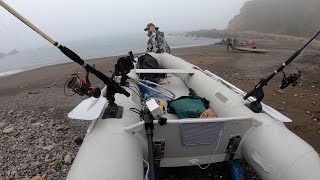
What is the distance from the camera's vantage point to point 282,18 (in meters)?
70.4

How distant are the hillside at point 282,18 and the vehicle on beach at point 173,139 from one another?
181 ft

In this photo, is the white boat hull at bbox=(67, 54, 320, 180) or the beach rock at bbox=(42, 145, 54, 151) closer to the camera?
the white boat hull at bbox=(67, 54, 320, 180)

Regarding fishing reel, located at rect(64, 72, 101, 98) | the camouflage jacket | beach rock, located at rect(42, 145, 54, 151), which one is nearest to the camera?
fishing reel, located at rect(64, 72, 101, 98)

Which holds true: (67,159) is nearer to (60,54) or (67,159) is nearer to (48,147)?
(48,147)

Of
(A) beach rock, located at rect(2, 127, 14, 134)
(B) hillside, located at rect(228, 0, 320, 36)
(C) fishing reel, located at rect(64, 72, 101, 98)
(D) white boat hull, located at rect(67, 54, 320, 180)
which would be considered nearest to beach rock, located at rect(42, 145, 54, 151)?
(A) beach rock, located at rect(2, 127, 14, 134)

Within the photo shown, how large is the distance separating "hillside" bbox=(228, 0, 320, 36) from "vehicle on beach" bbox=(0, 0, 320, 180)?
5515cm

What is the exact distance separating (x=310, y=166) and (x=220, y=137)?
43.8 inches

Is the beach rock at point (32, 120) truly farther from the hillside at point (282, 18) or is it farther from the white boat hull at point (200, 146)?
the hillside at point (282, 18)

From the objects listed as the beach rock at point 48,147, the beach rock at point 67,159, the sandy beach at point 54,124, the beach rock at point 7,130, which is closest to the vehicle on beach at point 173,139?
the sandy beach at point 54,124

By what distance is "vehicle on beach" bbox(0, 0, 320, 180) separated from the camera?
284 centimetres

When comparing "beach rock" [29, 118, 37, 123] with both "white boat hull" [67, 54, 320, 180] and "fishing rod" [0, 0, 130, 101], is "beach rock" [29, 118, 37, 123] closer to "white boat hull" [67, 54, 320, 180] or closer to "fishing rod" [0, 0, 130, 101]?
"white boat hull" [67, 54, 320, 180]

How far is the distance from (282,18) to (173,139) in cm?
7746

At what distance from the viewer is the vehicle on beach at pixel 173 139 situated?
9.30ft

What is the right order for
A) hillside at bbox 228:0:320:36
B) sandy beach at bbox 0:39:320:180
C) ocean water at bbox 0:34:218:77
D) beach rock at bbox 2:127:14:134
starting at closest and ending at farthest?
sandy beach at bbox 0:39:320:180 < beach rock at bbox 2:127:14:134 < ocean water at bbox 0:34:218:77 < hillside at bbox 228:0:320:36
